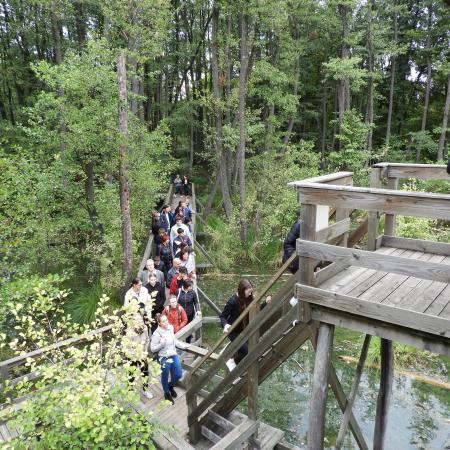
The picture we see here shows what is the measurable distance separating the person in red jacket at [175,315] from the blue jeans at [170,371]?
3.51ft

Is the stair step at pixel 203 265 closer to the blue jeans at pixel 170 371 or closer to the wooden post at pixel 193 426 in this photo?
the blue jeans at pixel 170 371

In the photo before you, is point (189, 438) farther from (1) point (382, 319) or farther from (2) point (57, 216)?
(2) point (57, 216)

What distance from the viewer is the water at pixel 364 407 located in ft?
23.7

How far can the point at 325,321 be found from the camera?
3.83m

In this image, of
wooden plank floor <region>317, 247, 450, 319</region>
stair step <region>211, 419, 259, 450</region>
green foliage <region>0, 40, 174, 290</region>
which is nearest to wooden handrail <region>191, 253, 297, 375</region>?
wooden plank floor <region>317, 247, 450, 319</region>

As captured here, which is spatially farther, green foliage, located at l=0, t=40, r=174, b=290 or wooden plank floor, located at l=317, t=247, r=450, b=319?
green foliage, located at l=0, t=40, r=174, b=290

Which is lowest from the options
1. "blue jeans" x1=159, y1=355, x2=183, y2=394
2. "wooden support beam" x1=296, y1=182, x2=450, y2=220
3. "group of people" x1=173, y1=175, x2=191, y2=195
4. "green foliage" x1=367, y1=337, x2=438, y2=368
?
"green foliage" x1=367, y1=337, x2=438, y2=368

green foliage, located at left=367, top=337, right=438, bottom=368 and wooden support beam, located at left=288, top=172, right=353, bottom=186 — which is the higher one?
wooden support beam, located at left=288, top=172, right=353, bottom=186

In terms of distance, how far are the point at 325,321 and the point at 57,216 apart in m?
10.4

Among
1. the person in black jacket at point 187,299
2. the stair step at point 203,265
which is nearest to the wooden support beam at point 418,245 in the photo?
the person in black jacket at point 187,299

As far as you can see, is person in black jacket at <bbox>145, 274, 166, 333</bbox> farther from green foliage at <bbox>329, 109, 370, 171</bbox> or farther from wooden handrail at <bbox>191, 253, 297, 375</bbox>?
green foliage at <bbox>329, 109, 370, 171</bbox>

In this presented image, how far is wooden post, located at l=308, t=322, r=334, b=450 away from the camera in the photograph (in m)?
3.89

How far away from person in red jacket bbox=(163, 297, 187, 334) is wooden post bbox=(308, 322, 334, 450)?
3.79m

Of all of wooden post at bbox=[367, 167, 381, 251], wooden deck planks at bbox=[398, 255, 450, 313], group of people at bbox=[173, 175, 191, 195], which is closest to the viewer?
wooden deck planks at bbox=[398, 255, 450, 313]
